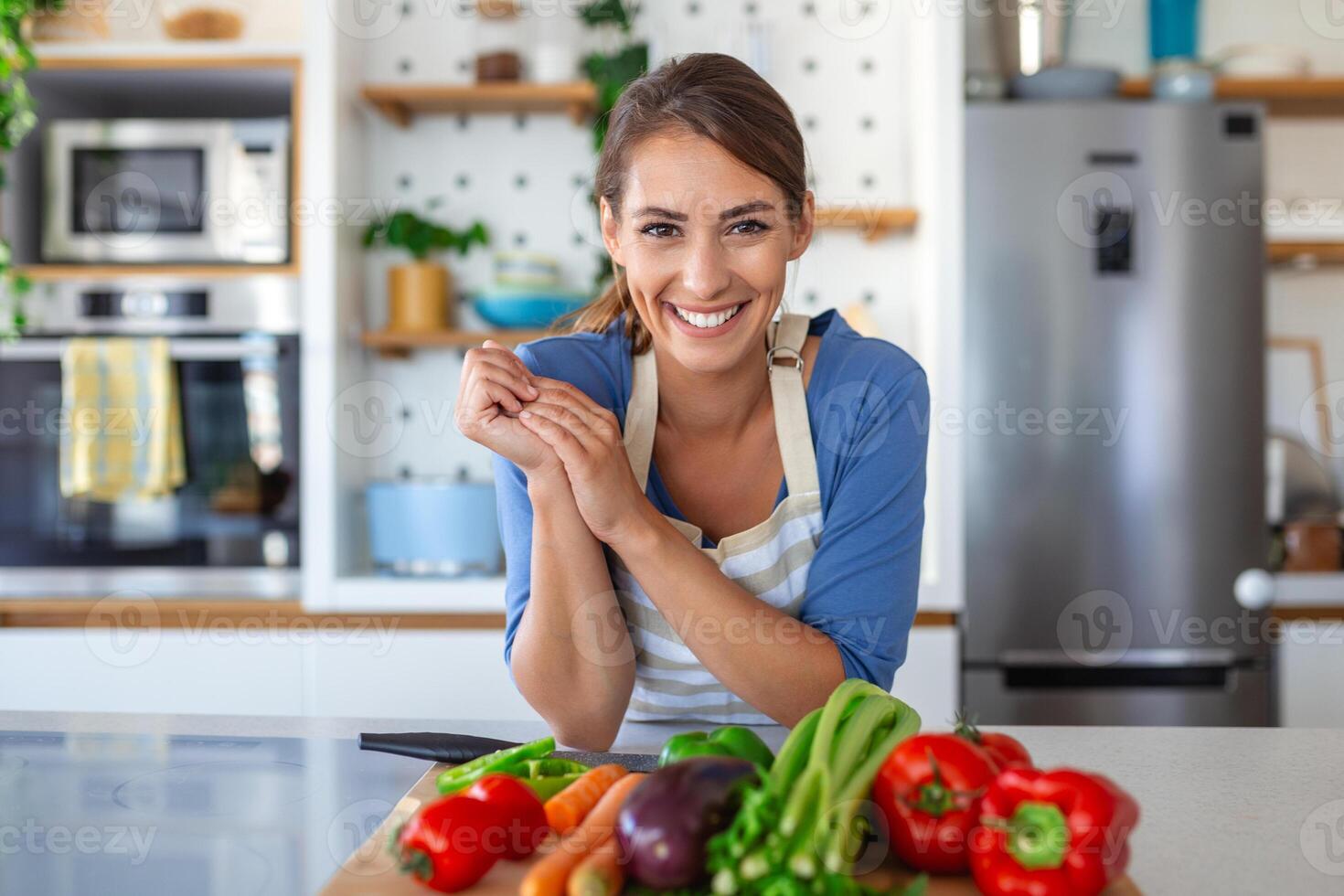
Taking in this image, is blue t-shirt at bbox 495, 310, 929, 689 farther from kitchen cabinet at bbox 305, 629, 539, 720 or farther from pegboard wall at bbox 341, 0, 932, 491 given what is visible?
pegboard wall at bbox 341, 0, 932, 491

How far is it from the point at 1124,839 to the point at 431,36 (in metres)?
2.59

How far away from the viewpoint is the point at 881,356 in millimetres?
1327

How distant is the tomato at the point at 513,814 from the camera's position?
A: 75cm

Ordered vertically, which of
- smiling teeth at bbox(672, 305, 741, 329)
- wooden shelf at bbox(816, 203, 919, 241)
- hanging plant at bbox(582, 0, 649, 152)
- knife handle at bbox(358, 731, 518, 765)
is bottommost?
knife handle at bbox(358, 731, 518, 765)

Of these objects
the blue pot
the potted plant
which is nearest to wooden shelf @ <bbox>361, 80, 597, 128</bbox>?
the potted plant

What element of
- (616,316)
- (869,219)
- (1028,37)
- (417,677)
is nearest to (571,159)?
(869,219)

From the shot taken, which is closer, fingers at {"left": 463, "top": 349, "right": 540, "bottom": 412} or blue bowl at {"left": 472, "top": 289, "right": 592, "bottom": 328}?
fingers at {"left": 463, "top": 349, "right": 540, "bottom": 412}

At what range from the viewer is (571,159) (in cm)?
278

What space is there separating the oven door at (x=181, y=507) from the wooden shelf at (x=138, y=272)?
0.13 m

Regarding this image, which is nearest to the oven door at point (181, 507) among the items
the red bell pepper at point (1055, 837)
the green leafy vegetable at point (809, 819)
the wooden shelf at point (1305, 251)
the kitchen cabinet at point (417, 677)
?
the kitchen cabinet at point (417, 677)

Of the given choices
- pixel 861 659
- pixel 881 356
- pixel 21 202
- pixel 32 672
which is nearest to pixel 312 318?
pixel 21 202

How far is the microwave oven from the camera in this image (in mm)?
2424

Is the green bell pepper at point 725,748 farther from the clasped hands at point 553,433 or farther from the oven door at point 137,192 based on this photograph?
the oven door at point 137,192

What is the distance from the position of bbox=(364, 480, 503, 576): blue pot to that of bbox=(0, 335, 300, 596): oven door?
0.24 m
